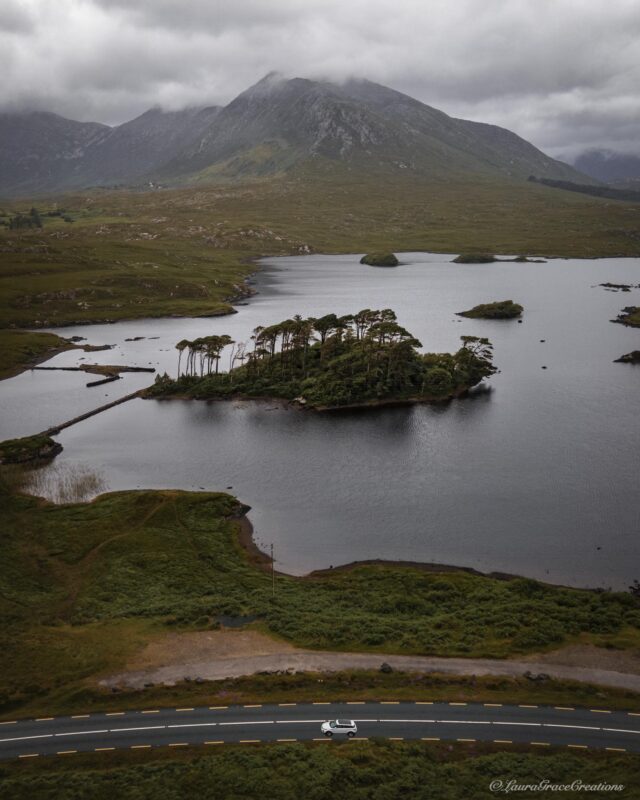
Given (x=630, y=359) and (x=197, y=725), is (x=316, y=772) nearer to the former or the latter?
(x=197, y=725)

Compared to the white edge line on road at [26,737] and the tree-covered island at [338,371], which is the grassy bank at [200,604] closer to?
the white edge line on road at [26,737]

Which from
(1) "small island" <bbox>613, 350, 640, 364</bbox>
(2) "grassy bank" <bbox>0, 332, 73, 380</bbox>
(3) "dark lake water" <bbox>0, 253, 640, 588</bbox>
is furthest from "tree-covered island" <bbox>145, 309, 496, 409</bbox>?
(2) "grassy bank" <bbox>0, 332, 73, 380</bbox>

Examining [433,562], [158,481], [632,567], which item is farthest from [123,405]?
[632,567]

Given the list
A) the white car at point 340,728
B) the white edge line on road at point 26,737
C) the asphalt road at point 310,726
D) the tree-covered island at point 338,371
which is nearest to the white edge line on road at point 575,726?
the asphalt road at point 310,726

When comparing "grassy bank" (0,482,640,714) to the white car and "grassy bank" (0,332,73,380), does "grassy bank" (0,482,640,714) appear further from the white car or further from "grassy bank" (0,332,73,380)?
"grassy bank" (0,332,73,380)

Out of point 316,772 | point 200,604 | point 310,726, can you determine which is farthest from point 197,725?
point 200,604
